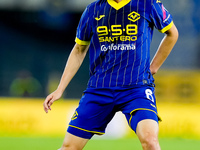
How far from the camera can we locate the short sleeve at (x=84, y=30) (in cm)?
556

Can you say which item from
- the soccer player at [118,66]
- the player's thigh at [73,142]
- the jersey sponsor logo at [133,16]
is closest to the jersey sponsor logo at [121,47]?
the soccer player at [118,66]

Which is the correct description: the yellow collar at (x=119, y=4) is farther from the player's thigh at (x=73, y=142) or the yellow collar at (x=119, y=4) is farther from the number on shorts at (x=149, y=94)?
the player's thigh at (x=73, y=142)

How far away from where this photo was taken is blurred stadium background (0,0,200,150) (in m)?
13.1

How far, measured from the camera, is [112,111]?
5324 mm

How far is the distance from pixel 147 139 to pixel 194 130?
8.38 metres

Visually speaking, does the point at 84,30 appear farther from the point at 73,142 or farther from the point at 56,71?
the point at 56,71

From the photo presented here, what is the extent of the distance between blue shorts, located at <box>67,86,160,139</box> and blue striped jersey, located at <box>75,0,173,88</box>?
0.25 feet

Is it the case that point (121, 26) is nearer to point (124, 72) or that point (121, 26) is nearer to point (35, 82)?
point (124, 72)

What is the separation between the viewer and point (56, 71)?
2214 cm

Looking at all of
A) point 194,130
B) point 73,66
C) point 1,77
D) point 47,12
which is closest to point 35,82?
point 1,77

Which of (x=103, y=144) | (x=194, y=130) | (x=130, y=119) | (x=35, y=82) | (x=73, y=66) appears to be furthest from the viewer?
(x=35, y=82)

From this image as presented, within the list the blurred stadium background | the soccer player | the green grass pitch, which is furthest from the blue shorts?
the blurred stadium background

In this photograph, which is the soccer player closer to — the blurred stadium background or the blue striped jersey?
the blue striped jersey

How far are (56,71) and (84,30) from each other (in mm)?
16609
